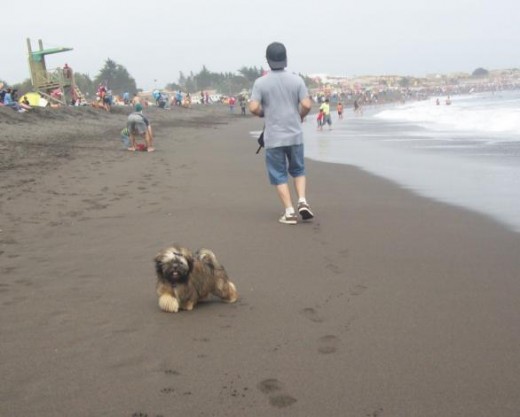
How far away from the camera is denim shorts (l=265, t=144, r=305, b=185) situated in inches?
232

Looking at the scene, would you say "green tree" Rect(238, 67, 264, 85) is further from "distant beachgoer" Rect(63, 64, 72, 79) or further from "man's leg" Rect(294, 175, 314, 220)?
"man's leg" Rect(294, 175, 314, 220)

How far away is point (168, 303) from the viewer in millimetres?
3383

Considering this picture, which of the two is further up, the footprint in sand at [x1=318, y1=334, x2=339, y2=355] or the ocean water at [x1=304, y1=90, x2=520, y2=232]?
the footprint in sand at [x1=318, y1=334, x2=339, y2=355]

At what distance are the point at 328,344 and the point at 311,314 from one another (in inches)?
18.0

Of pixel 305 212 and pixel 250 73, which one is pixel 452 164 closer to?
pixel 305 212

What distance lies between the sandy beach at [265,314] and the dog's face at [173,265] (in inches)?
9.8

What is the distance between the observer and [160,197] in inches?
292

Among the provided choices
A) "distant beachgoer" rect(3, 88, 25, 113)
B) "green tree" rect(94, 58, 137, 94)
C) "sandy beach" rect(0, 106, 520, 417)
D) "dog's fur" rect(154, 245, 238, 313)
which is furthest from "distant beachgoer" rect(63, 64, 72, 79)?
"green tree" rect(94, 58, 137, 94)

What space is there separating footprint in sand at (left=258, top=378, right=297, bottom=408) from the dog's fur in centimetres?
105

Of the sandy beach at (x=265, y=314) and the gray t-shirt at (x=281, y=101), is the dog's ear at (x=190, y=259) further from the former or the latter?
the gray t-shirt at (x=281, y=101)

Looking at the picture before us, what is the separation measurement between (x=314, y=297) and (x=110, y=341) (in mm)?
1394

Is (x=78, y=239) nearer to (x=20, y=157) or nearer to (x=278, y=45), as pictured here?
(x=278, y=45)

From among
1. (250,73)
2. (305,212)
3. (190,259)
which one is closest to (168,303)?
(190,259)

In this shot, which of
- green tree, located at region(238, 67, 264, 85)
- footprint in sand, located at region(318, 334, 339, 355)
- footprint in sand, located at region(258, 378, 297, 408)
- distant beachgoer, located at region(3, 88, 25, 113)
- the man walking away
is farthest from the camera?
green tree, located at region(238, 67, 264, 85)
